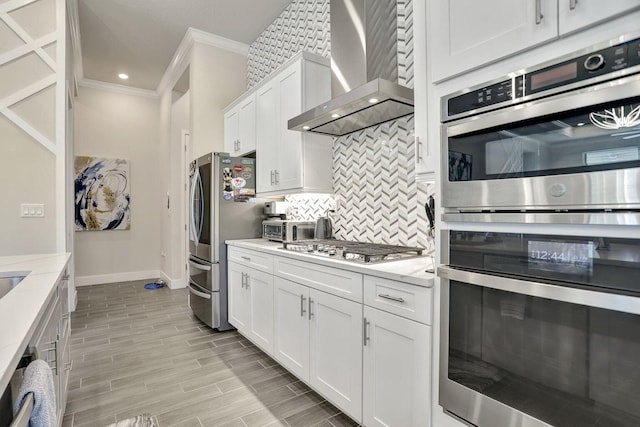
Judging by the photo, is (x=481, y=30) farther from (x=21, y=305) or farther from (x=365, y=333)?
(x=21, y=305)

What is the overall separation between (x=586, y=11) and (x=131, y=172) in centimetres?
627

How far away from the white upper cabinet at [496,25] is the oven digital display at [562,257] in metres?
0.66

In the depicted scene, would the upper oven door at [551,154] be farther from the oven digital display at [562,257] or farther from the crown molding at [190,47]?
the crown molding at [190,47]

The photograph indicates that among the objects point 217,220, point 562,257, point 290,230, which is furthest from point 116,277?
point 562,257

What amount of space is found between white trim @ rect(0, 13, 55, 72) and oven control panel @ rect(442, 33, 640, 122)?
3200 millimetres

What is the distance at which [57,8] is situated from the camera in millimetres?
2789

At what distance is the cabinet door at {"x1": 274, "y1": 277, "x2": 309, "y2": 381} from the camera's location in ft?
7.08

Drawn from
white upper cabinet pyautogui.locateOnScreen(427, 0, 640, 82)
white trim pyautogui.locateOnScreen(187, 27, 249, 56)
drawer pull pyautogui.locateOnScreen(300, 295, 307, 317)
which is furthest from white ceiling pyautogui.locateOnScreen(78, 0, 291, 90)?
drawer pull pyautogui.locateOnScreen(300, 295, 307, 317)

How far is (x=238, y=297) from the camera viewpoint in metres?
3.14

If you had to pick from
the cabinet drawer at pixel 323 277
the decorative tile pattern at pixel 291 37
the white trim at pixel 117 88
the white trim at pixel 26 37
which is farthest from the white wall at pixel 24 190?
the white trim at pixel 117 88

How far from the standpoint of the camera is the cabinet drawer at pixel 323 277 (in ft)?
5.83

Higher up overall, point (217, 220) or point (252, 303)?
point (217, 220)

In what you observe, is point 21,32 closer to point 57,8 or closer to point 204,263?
point 57,8

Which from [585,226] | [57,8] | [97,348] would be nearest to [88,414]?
[97,348]
